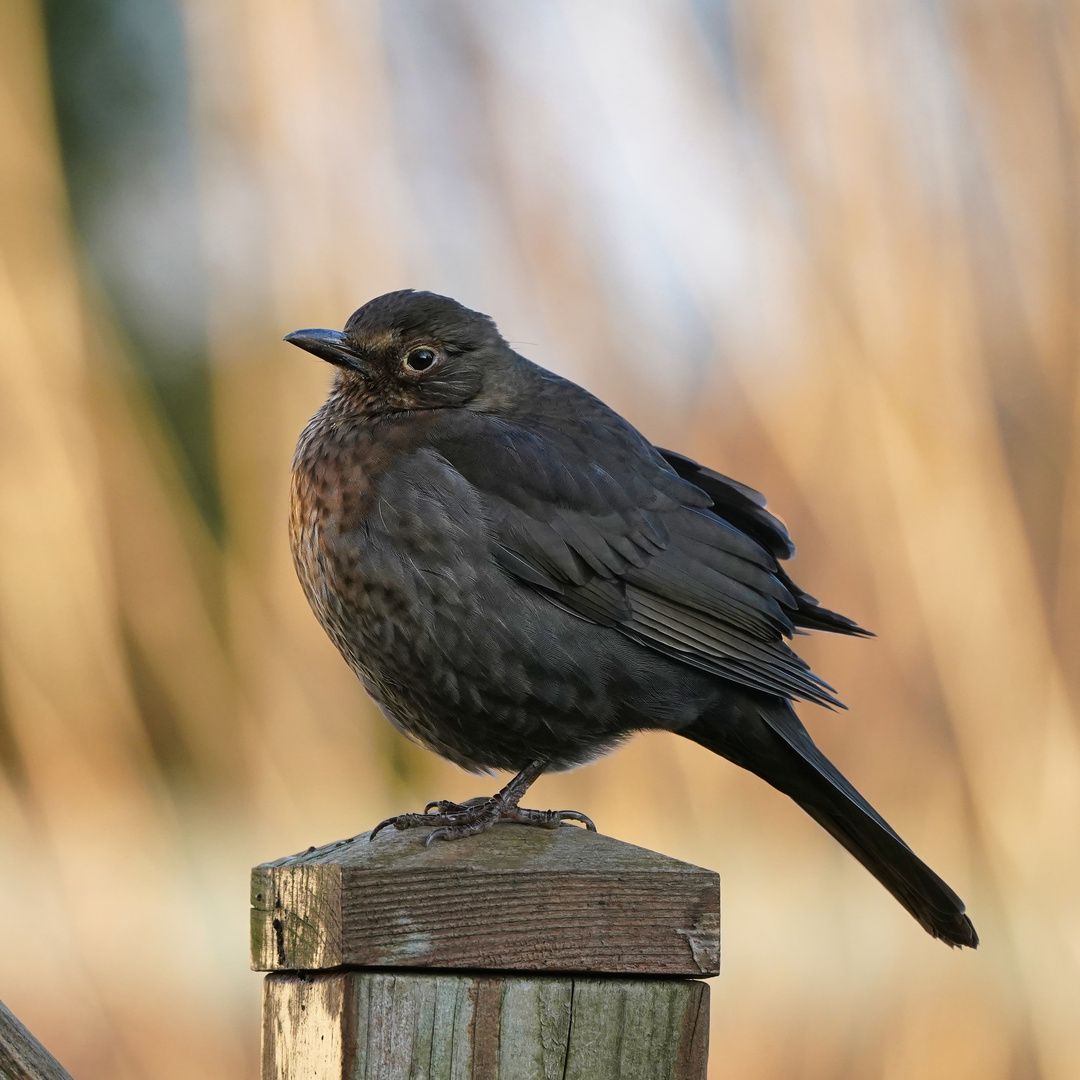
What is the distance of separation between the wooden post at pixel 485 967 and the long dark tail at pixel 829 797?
3.38 ft

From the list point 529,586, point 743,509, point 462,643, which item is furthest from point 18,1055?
point 743,509

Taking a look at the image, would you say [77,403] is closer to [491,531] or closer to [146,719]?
[146,719]

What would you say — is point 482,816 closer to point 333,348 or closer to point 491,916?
point 491,916

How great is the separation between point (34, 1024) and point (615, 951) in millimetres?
3283

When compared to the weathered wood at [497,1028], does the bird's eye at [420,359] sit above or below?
above

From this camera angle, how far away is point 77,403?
4852mm

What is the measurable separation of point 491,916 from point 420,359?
1.58 m

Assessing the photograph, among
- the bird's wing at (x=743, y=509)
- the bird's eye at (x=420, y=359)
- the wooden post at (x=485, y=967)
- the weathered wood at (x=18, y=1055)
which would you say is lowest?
the weathered wood at (x=18, y=1055)

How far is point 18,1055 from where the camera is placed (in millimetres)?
1305

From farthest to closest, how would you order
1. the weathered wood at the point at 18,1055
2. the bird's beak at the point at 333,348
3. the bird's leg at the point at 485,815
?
the bird's beak at the point at 333,348, the bird's leg at the point at 485,815, the weathered wood at the point at 18,1055

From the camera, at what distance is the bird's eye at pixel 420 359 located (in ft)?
9.05

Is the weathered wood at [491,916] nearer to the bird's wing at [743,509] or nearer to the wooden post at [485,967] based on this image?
the wooden post at [485,967]

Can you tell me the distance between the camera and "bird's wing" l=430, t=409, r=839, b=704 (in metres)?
2.50

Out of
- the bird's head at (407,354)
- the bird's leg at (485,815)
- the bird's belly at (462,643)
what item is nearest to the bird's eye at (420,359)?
the bird's head at (407,354)
